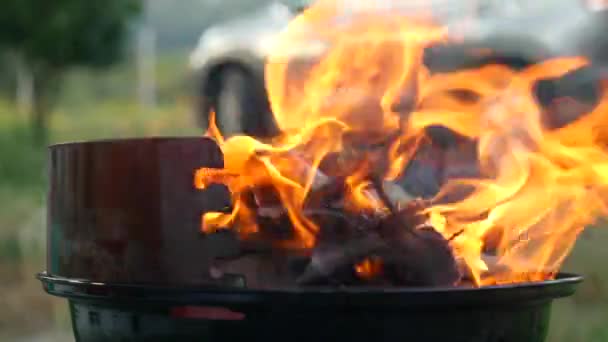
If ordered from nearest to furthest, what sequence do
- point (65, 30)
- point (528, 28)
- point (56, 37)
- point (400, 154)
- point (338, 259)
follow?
point (338, 259) → point (400, 154) → point (528, 28) → point (56, 37) → point (65, 30)

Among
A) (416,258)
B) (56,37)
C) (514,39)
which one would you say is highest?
(56,37)

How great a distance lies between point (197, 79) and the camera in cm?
692

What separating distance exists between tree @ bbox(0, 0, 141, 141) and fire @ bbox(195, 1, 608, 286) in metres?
7.19

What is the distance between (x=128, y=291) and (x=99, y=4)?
334 inches

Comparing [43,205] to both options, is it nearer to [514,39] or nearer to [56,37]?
[514,39]

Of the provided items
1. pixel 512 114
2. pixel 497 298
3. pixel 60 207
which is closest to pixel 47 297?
pixel 60 207

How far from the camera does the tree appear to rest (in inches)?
360

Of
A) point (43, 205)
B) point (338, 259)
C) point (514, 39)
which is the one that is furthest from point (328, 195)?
point (43, 205)

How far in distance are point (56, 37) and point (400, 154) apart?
7629 millimetres

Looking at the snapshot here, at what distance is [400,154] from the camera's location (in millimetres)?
2232

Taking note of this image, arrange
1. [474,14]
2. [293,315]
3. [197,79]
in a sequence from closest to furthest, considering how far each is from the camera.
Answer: [293,315] < [474,14] < [197,79]

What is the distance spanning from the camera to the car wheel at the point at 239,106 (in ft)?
18.0

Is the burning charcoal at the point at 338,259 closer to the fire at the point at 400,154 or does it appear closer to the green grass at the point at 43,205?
the fire at the point at 400,154

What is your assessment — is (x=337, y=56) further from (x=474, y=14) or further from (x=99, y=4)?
(x=99, y=4)
